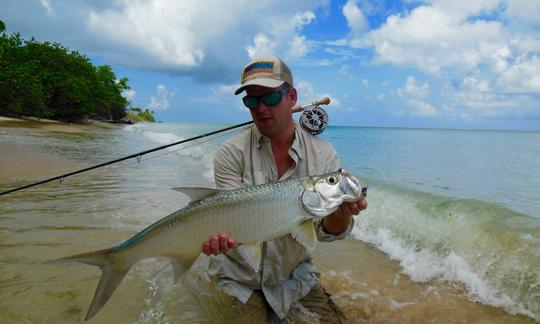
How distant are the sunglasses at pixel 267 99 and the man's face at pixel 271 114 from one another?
0.02 meters

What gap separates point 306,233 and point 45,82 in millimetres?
49881

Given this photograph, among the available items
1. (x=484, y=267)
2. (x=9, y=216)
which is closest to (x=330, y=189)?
(x=484, y=267)

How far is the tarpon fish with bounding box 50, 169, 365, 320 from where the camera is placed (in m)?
2.42

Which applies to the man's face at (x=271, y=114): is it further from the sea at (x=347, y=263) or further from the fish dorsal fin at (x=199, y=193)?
the sea at (x=347, y=263)

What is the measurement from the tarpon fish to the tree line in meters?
37.7

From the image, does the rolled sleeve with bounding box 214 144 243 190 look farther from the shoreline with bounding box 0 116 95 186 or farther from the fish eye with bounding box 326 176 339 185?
the shoreline with bounding box 0 116 95 186

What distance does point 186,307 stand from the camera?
368 centimetres

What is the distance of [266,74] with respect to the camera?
10.00 ft

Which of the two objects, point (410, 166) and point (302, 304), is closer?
point (302, 304)

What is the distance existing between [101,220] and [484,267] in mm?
5341

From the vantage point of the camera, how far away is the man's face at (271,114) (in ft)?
10.00

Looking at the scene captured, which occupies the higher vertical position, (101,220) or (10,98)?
(10,98)

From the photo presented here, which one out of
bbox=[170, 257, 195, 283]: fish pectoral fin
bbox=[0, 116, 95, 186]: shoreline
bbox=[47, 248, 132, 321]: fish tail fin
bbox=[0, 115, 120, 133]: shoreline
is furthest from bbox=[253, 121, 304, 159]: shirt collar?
bbox=[0, 115, 120, 133]: shoreline

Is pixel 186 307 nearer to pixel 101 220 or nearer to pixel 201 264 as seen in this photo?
pixel 201 264
